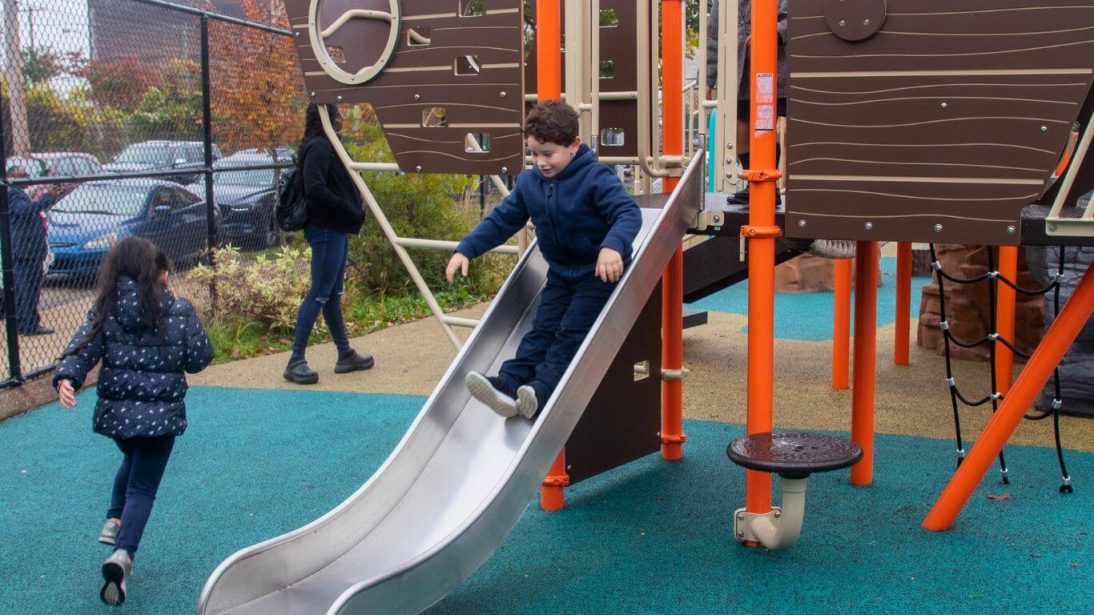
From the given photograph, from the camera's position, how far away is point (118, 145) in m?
9.00

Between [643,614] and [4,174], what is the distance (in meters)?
4.75

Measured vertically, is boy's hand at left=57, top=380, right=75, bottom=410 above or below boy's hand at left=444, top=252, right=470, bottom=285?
below

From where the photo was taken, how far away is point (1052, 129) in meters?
3.59

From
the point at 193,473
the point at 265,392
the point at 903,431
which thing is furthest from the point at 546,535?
the point at 265,392

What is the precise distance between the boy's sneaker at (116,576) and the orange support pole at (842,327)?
14.3 ft

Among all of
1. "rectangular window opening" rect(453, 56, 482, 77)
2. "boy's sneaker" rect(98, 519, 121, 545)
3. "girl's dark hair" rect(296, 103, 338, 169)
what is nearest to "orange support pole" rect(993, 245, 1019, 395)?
"rectangular window opening" rect(453, 56, 482, 77)

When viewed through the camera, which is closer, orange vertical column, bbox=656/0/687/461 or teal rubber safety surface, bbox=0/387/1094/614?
teal rubber safety surface, bbox=0/387/1094/614

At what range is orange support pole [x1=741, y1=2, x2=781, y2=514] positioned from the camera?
13.1 ft

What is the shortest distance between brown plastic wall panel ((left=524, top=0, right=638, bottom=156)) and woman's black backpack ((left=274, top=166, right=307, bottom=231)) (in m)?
2.36

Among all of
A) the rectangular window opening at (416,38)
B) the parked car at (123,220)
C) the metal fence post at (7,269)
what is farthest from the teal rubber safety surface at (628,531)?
the parked car at (123,220)

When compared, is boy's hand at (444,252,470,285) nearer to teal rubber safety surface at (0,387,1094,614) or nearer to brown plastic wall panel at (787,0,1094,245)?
teal rubber safety surface at (0,387,1094,614)

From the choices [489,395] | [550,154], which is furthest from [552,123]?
[489,395]

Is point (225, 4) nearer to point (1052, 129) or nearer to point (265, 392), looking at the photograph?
point (265, 392)

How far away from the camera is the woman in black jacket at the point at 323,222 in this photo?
22.0 feet
